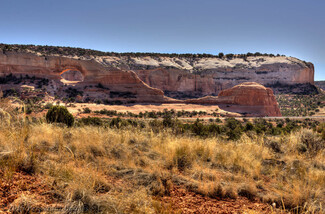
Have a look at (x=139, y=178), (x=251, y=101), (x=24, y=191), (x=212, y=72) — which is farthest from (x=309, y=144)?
(x=212, y=72)

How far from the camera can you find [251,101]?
35938 millimetres

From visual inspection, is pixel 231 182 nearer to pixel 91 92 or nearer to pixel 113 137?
pixel 113 137

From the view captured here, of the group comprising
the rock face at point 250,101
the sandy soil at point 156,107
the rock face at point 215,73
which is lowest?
the sandy soil at point 156,107

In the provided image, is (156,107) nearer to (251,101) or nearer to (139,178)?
(251,101)

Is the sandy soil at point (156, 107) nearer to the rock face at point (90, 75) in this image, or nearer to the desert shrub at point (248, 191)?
the rock face at point (90, 75)

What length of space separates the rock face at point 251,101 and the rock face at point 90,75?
1459 centimetres

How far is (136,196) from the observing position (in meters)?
2.22

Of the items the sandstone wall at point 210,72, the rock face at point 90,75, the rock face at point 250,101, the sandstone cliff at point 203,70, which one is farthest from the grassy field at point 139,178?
the sandstone wall at point 210,72

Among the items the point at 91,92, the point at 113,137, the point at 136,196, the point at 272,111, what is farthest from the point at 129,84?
the point at 136,196

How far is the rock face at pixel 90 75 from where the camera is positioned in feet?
124

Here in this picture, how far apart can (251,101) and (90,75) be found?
1355 inches

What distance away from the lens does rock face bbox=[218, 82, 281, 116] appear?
117 feet

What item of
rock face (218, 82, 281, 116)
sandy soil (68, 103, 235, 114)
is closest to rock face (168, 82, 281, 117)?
rock face (218, 82, 281, 116)

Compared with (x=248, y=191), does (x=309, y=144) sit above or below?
above
